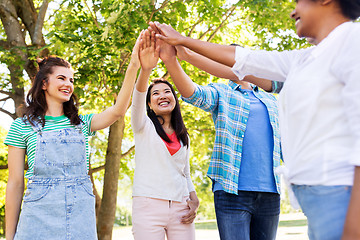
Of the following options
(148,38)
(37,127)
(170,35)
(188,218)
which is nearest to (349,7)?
(170,35)

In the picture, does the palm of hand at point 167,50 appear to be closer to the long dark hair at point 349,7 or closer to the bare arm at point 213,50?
the bare arm at point 213,50

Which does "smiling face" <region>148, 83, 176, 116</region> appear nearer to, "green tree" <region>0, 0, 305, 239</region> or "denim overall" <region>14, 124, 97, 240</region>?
"denim overall" <region>14, 124, 97, 240</region>

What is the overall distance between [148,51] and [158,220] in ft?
4.52

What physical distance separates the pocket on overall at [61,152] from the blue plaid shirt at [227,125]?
2.91ft

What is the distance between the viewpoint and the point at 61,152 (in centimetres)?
299

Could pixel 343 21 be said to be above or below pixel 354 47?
above

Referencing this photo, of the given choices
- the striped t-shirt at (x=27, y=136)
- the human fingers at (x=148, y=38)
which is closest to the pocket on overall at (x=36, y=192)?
the striped t-shirt at (x=27, y=136)

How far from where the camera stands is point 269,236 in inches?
125

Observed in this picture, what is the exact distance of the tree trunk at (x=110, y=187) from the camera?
8.38m

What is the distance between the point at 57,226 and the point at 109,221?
5708 millimetres

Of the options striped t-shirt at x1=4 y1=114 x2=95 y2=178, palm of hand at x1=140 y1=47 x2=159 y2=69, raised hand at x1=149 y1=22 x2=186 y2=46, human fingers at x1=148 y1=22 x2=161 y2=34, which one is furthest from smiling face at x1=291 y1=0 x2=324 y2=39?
striped t-shirt at x1=4 y1=114 x2=95 y2=178

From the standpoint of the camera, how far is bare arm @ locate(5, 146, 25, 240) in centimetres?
296

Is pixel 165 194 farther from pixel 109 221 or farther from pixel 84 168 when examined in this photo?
pixel 109 221

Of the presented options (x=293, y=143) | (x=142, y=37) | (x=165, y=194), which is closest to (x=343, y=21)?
(x=293, y=143)
